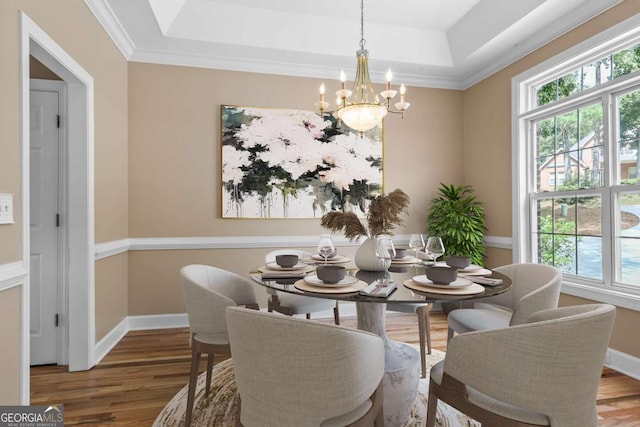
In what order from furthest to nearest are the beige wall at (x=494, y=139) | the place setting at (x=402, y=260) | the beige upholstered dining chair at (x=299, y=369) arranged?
the beige wall at (x=494, y=139) < the place setting at (x=402, y=260) < the beige upholstered dining chair at (x=299, y=369)

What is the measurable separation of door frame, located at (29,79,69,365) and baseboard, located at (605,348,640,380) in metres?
4.13

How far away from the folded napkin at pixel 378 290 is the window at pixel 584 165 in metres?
2.14

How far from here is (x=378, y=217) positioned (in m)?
1.93

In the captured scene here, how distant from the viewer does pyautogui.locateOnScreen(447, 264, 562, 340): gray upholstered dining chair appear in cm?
190

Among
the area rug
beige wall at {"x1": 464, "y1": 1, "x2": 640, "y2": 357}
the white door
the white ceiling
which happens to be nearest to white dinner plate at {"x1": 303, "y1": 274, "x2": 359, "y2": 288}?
the area rug

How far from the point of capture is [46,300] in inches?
110

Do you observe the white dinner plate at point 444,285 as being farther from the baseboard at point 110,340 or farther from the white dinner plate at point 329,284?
the baseboard at point 110,340

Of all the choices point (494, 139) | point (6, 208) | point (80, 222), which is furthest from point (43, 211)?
point (494, 139)

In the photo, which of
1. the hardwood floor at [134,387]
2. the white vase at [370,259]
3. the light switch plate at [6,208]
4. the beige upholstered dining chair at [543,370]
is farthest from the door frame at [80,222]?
the beige upholstered dining chair at [543,370]

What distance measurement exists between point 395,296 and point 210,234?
8.88 feet

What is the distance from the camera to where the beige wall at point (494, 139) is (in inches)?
138

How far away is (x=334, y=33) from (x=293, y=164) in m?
1.40

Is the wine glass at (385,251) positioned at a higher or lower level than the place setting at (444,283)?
higher

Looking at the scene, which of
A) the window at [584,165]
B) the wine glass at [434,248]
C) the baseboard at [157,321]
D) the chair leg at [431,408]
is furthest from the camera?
the baseboard at [157,321]
